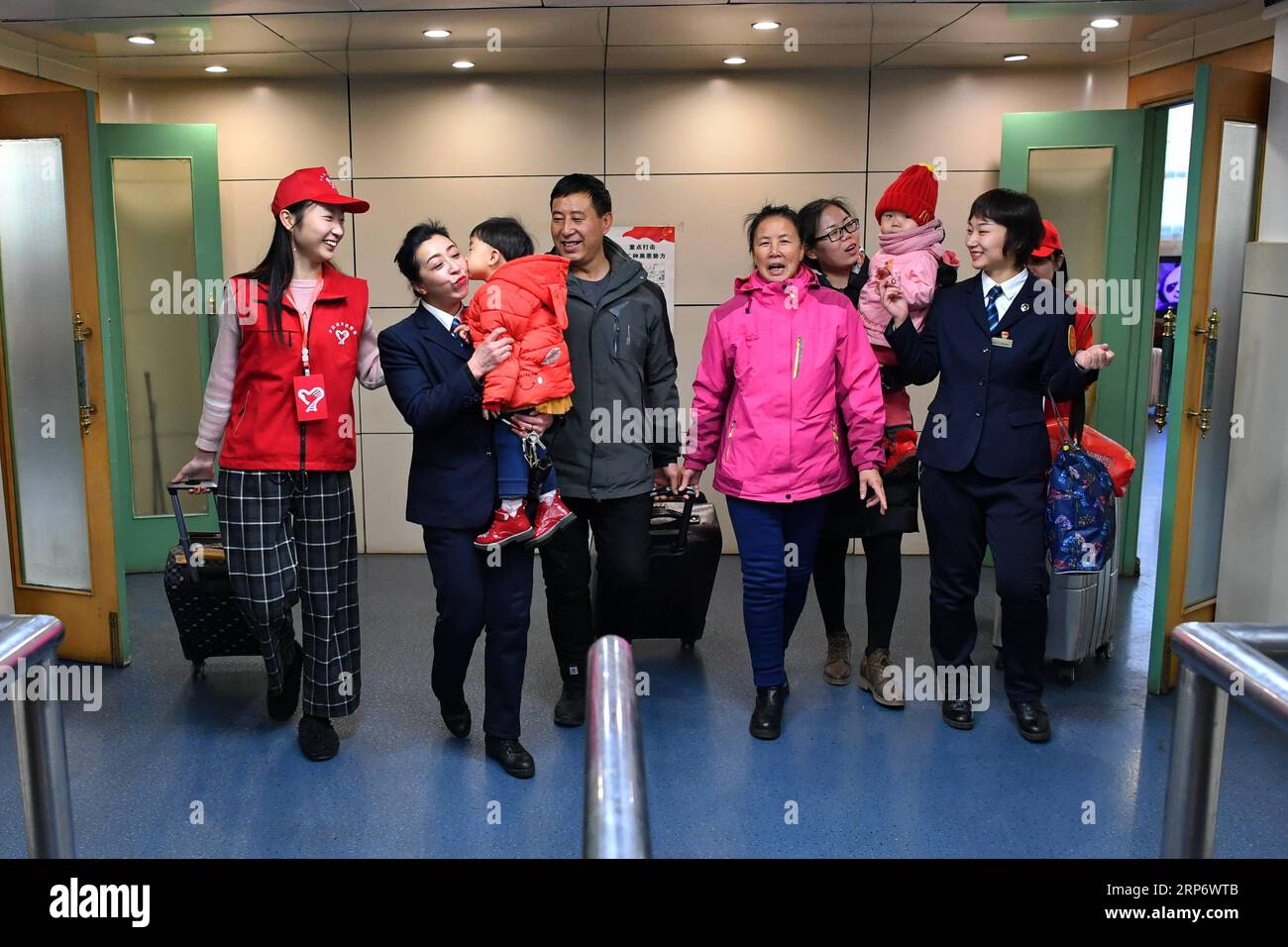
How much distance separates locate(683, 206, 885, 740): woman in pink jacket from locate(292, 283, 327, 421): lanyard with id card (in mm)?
1207

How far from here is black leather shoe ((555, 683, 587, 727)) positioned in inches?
153

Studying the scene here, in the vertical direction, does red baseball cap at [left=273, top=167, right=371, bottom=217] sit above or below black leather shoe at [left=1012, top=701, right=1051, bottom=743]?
above

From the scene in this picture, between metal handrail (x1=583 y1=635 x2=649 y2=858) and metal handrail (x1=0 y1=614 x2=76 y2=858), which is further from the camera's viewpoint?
metal handrail (x1=0 y1=614 x2=76 y2=858)

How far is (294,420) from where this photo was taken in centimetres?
339

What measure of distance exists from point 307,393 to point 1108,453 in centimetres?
278

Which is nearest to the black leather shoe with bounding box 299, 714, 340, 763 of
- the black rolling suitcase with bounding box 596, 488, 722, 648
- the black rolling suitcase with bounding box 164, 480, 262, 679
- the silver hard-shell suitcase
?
the black rolling suitcase with bounding box 164, 480, 262, 679

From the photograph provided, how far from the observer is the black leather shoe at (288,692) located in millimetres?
3873

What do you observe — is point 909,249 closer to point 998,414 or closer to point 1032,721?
point 998,414

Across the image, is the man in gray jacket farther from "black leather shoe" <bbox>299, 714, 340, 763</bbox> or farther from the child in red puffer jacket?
"black leather shoe" <bbox>299, 714, 340, 763</bbox>

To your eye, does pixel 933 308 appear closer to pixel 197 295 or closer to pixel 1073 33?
pixel 1073 33

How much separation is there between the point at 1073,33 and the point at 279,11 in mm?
3387

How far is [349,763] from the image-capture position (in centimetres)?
361

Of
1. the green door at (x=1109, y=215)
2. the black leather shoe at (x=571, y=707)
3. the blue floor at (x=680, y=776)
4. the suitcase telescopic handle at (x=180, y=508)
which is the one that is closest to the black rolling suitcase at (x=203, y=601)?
the suitcase telescopic handle at (x=180, y=508)
